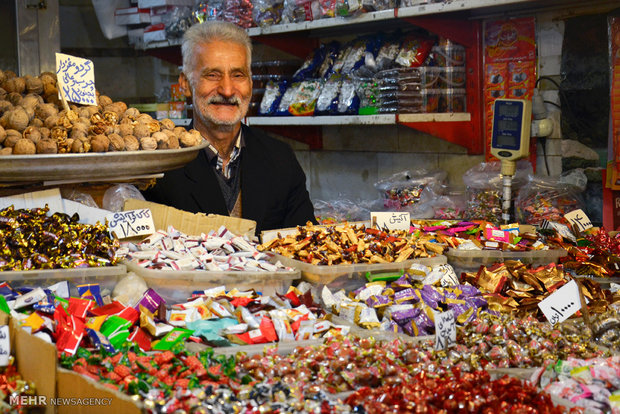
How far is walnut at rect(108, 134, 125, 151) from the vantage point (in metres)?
1.88

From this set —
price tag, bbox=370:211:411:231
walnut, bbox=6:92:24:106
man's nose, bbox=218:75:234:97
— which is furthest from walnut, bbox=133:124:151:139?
man's nose, bbox=218:75:234:97

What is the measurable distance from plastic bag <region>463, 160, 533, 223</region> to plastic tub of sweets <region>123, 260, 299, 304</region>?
59.2 inches

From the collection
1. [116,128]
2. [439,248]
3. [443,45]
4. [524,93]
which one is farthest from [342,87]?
[116,128]

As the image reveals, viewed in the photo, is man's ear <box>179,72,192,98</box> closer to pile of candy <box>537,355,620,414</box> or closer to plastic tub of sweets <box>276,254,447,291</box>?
plastic tub of sweets <box>276,254,447,291</box>

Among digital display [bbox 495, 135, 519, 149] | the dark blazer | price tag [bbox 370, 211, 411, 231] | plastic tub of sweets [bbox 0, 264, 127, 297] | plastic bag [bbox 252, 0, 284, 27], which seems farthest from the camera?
plastic bag [bbox 252, 0, 284, 27]

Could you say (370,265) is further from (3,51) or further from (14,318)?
(3,51)

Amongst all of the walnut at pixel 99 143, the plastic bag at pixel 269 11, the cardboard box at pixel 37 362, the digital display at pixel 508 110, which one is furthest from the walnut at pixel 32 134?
the plastic bag at pixel 269 11

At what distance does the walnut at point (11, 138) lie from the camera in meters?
1.78

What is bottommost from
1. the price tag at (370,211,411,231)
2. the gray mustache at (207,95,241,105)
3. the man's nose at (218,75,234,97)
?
the price tag at (370,211,411,231)

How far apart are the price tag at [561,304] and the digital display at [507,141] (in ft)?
4.17

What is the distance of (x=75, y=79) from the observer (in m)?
2.09

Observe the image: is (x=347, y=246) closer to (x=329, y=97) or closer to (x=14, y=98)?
(x=14, y=98)

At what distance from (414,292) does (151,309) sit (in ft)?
2.11

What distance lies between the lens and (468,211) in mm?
3275
